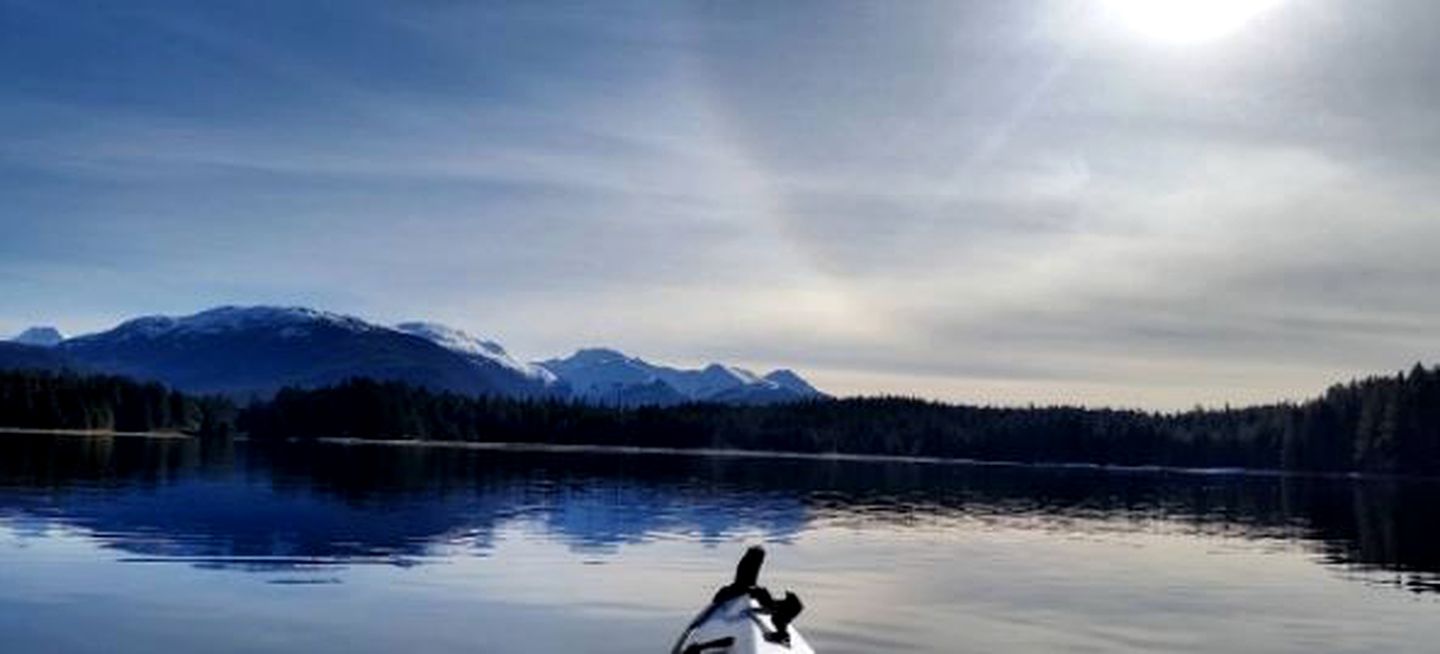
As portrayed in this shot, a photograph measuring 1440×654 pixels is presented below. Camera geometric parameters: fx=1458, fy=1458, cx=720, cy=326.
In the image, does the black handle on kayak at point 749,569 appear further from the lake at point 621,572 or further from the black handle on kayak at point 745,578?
the lake at point 621,572

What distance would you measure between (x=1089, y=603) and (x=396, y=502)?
59.6 meters

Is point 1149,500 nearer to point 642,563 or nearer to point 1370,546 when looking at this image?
point 1370,546

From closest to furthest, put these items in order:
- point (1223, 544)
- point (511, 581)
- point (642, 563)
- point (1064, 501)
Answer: point (511, 581) < point (642, 563) < point (1223, 544) < point (1064, 501)

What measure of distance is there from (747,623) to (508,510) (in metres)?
71.9

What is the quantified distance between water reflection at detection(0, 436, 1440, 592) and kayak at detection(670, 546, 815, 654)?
27527 millimetres

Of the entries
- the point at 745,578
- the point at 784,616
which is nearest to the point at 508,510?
the point at 745,578

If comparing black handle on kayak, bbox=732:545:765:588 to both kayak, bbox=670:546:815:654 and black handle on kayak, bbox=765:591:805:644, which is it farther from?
black handle on kayak, bbox=765:591:805:644

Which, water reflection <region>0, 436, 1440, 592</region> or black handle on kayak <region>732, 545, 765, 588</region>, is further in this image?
water reflection <region>0, 436, 1440, 592</region>

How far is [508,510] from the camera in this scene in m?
100

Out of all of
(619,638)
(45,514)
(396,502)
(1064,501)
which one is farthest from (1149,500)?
(619,638)

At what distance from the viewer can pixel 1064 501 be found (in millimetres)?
159375

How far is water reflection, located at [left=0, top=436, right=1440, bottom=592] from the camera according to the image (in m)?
72.2

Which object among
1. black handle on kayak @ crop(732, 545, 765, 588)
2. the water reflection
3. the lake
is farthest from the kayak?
the water reflection

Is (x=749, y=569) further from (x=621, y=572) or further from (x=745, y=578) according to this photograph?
(x=621, y=572)
